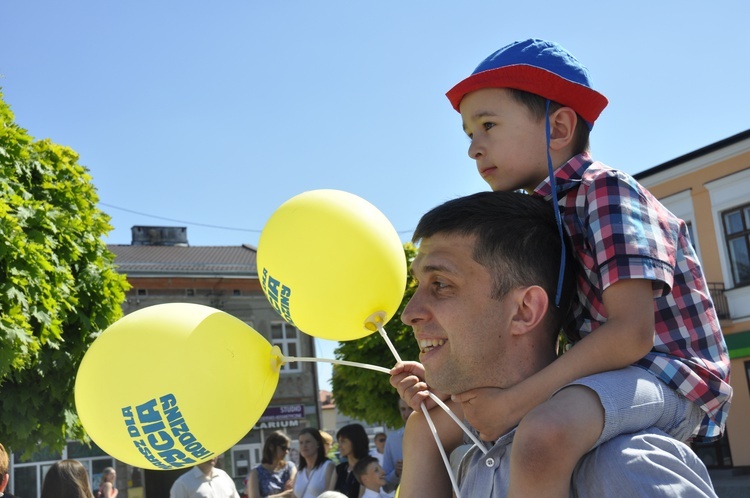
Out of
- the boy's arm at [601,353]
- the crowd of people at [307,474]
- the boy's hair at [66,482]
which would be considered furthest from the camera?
the crowd of people at [307,474]

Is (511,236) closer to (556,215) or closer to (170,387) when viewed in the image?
(556,215)

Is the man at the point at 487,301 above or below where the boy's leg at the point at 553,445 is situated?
above

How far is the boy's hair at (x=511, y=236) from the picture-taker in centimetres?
193

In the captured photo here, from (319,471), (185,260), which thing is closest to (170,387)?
(319,471)

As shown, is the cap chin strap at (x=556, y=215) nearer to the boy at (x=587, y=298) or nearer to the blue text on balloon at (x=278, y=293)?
the boy at (x=587, y=298)

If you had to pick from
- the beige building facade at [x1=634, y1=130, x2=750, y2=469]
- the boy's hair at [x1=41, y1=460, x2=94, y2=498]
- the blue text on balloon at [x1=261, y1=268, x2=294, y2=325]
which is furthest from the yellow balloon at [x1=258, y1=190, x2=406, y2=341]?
the beige building facade at [x1=634, y1=130, x2=750, y2=469]

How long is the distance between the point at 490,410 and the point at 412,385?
41 cm

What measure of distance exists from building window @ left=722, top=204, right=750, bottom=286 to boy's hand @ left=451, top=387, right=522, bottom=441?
21538 mm

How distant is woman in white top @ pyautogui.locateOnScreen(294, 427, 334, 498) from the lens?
781cm

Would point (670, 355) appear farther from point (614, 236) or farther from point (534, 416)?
point (534, 416)

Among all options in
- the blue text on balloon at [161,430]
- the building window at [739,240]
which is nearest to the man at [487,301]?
the blue text on balloon at [161,430]

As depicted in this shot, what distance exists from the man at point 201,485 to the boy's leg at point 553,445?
685cm

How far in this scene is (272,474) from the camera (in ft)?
28.8

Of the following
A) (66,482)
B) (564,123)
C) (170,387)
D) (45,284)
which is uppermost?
(45,284)
